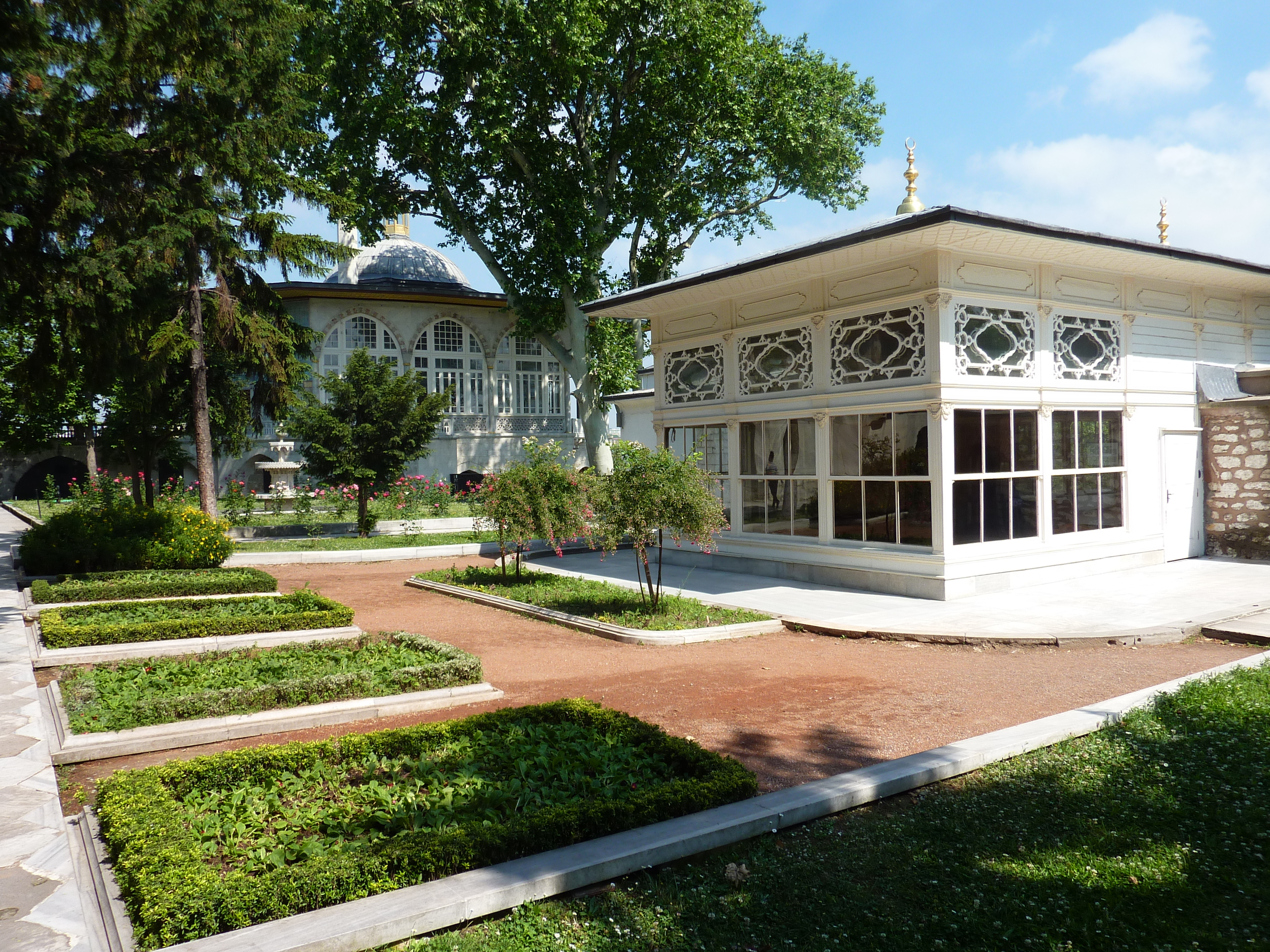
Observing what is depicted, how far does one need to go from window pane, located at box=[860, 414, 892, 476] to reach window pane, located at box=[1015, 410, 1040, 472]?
1786 mm

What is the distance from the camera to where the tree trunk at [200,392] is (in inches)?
686

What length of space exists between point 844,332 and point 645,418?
13029 mm

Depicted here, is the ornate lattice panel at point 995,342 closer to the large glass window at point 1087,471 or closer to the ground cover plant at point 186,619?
the large glass window at point 1087,471

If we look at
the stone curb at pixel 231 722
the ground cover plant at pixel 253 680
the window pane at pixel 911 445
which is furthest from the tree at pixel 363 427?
the stone curb at pixel 231 722

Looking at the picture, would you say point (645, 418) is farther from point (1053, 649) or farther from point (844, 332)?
point (1053, 649)

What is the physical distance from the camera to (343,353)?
108 feet

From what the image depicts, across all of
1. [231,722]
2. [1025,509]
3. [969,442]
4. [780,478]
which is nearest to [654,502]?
[780,478]

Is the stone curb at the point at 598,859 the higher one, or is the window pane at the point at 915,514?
the window pane at the point at 915,514

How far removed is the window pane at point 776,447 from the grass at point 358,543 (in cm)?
605

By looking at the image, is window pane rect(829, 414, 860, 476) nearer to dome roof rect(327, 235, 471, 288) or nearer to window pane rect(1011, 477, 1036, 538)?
window pane rect(1011, 477, 1036, 538)

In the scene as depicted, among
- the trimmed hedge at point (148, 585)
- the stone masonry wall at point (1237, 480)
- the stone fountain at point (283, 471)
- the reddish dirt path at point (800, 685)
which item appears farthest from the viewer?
the stone fountain at point (283, 471)

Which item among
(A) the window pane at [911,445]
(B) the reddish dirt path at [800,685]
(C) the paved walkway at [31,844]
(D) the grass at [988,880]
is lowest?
(B) the reddish dirt path at [800,685]

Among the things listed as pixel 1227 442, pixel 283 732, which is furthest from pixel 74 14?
pixel 1227 442

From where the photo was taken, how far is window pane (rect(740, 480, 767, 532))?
47.5 feet
